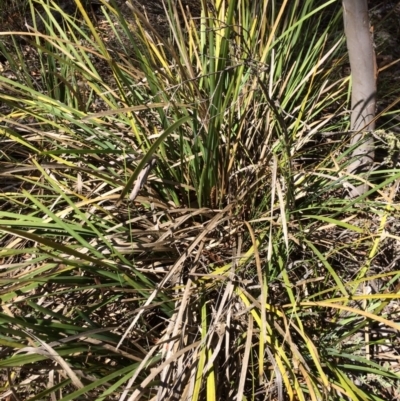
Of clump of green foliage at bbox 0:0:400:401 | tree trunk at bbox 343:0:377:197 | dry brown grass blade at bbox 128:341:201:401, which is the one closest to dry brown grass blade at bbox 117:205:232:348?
clump of green foliage at bbox 0:0:400:401

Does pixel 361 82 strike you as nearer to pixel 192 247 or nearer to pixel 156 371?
pixel 192 247

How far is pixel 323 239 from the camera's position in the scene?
1629mm

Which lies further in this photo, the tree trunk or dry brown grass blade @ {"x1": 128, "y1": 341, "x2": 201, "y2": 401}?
the tree trunk

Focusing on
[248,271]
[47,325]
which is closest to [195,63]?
[248,271]

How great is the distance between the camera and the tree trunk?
1.47 meters

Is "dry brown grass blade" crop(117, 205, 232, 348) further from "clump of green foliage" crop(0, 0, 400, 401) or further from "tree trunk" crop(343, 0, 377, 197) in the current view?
"tree trunk" crop(343, 0, 377, 197)

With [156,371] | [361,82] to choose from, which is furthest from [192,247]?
[361,82]

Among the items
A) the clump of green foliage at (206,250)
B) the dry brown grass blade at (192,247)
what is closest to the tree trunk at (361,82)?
the clump of green foliage at (206,250)

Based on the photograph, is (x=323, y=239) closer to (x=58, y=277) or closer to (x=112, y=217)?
(x=112, y=217)

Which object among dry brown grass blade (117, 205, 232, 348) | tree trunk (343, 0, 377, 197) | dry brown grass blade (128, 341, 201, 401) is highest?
tree trunk (343, 0, 377, 197)

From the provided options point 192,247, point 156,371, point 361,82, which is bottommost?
point 156,371

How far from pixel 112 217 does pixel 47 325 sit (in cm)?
40

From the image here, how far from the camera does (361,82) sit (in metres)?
1.61

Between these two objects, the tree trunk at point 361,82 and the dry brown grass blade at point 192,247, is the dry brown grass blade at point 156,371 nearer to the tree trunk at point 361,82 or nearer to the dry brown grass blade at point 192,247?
the dry brown grass blade at point 192,247
